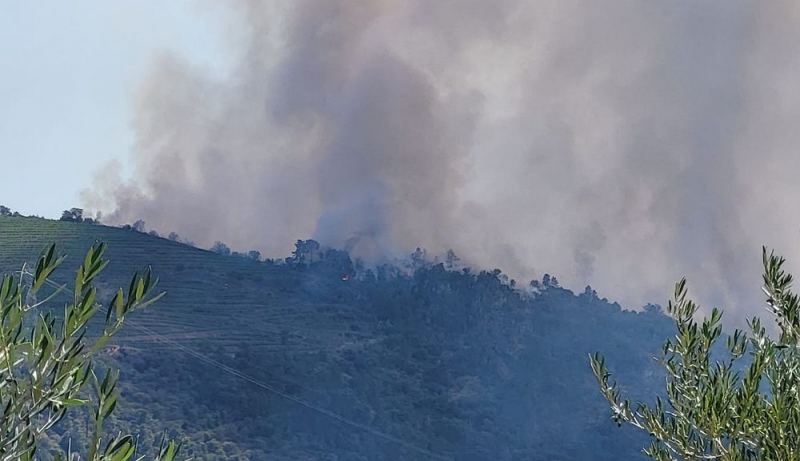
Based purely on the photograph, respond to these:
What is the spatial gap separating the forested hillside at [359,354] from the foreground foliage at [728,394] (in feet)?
131

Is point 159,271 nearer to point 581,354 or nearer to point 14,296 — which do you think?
point 581,354

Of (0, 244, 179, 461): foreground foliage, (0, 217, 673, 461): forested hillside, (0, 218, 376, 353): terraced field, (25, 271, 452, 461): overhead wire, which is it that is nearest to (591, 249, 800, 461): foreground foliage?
(0, 244, 179, 461): foreground foliage

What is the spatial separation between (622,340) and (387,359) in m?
16.1

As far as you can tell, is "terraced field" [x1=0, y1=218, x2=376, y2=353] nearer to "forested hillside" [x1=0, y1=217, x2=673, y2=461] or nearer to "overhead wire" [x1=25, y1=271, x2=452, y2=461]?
"forested hillside" [x1=0, y1=217, x2=673, y2=461]

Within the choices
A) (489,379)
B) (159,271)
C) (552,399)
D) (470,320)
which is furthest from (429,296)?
(159,271)

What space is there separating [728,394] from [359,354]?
56.1m

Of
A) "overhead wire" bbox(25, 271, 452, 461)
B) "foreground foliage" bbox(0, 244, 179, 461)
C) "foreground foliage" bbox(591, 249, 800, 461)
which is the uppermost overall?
"overhead wire" bbox(25, 271, 452, 461)

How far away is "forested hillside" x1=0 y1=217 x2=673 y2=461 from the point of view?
167 ft

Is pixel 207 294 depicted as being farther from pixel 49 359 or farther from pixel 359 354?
pixel 49 359

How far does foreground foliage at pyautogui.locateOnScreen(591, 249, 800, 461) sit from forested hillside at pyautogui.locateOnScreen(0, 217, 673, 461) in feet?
131

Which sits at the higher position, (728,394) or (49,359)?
(728,394)

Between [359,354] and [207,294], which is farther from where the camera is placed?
[359,354]

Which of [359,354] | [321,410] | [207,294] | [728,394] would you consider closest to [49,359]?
[728,394]

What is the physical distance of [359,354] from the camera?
201 feet
